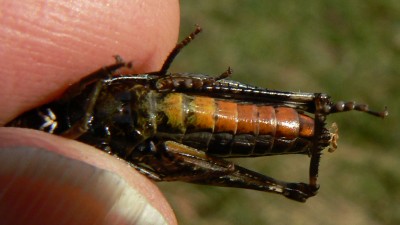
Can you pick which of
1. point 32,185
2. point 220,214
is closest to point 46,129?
point 32,185

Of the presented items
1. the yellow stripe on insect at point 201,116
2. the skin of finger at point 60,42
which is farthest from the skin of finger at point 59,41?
the yellow stripe on insect at point 201,116

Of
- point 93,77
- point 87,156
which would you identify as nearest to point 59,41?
point 93,77

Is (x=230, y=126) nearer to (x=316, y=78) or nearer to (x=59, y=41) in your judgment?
(x=59, y=41)

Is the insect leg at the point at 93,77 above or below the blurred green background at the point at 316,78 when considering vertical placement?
above

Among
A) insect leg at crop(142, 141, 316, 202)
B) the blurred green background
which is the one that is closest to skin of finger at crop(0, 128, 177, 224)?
insect leg at crop(142, 141, 316, 202)

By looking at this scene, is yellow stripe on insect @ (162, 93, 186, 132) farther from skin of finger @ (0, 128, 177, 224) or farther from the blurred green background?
the blurred green background

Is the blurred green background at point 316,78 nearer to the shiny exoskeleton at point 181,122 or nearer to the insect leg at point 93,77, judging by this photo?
the shiny exoskeleton at point 181,122

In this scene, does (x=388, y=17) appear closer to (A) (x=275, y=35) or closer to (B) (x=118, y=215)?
(A) (x=275, y=35)
